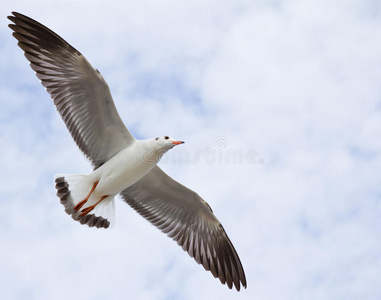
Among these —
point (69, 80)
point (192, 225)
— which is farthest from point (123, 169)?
point (192, 225)

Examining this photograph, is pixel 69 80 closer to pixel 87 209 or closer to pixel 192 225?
pixel 87 209

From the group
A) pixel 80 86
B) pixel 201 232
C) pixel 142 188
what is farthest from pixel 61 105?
pixel 201 232

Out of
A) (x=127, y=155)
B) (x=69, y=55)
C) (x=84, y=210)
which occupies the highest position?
(x=69, y=55)

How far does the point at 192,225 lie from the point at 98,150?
225cm

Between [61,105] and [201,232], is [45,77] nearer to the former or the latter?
[61,105]

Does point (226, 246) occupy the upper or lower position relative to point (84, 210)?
upper

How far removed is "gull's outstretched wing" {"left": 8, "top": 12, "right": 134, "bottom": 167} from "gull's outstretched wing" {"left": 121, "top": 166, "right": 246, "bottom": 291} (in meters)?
1.43

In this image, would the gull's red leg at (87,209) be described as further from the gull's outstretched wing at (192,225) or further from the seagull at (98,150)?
the gull's outstretched wing at (192,225)

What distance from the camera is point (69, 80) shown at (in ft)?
34.0

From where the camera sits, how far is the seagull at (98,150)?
10.3 metres

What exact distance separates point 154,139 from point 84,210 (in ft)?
5.61

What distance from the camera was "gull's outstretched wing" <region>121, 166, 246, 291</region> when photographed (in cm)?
1150

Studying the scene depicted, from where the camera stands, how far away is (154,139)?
1042 cm

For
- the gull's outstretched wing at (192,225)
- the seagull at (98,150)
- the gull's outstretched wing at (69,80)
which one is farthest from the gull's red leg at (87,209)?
the gull's outstretched wing at (69,80)
